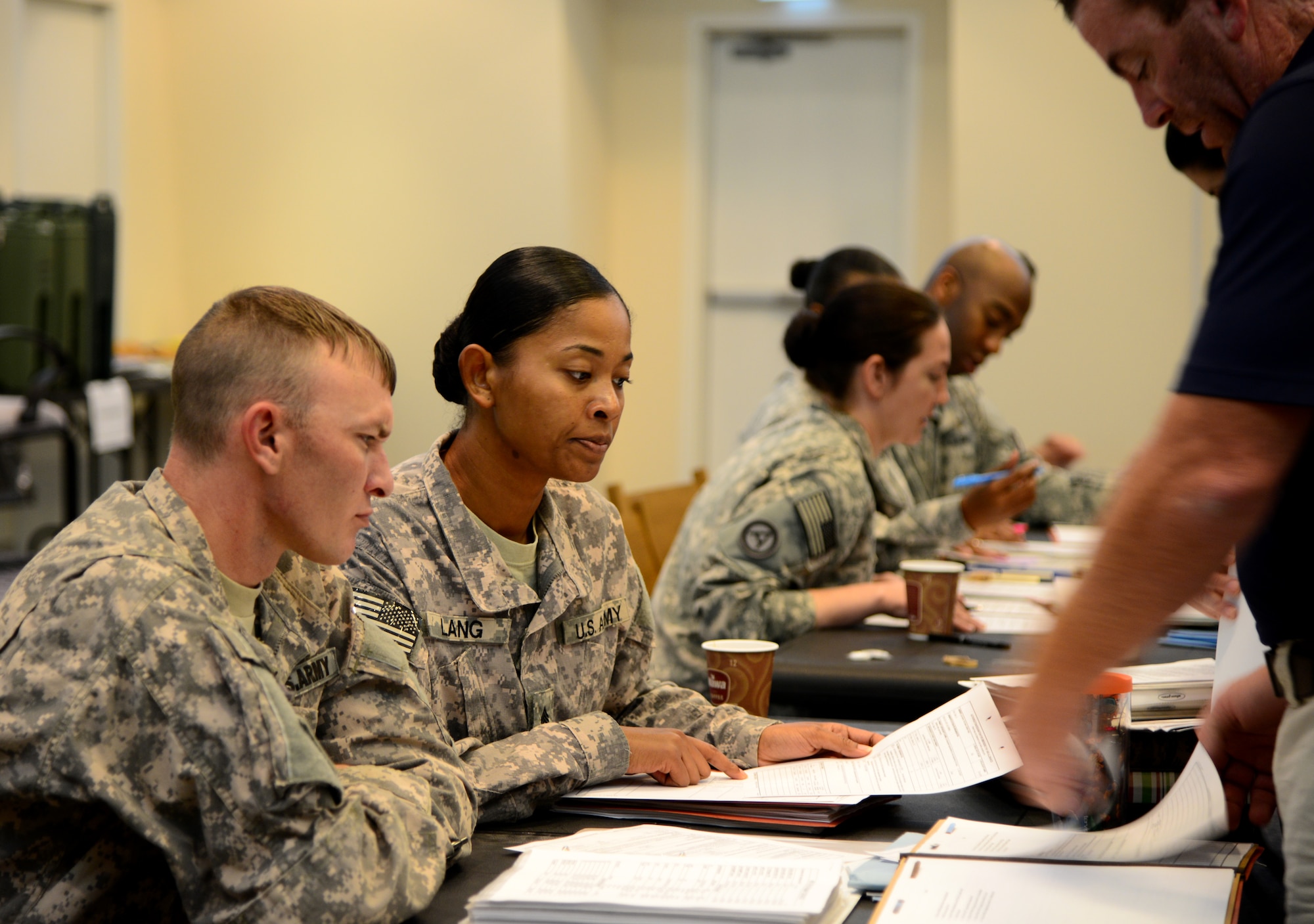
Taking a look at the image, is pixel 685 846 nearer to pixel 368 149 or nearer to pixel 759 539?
pixel 759 539

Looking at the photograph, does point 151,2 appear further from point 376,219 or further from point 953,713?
point 953,713

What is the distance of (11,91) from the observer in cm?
568

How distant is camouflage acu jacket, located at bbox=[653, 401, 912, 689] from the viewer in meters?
2.39

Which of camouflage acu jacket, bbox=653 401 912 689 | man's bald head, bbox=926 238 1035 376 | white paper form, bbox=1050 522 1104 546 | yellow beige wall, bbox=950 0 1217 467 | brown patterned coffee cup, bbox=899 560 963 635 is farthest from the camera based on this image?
yellow beige wall, bbox=950 0 1217 467

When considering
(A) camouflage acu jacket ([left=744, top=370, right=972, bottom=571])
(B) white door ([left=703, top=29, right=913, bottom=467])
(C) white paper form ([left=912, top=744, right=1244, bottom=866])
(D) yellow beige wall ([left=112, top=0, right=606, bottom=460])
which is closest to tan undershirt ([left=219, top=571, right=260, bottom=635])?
(C) white paper form ([left=912, top=744, right=1244, bottom=866])

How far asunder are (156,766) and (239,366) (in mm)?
367

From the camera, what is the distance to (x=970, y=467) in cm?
406

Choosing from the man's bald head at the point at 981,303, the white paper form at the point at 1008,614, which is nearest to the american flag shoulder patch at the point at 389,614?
the white paper form at the point at 1008,614

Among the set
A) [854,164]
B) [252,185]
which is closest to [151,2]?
[252,185]

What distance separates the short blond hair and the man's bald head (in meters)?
3.17

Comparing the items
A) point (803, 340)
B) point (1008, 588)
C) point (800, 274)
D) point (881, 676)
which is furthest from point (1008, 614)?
point (800, 274)

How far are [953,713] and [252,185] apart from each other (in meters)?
5.86

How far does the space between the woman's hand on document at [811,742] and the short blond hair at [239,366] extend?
0.76 meters

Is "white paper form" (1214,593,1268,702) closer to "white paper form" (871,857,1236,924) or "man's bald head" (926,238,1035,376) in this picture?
"white paper form" (871,857,1236,924)
